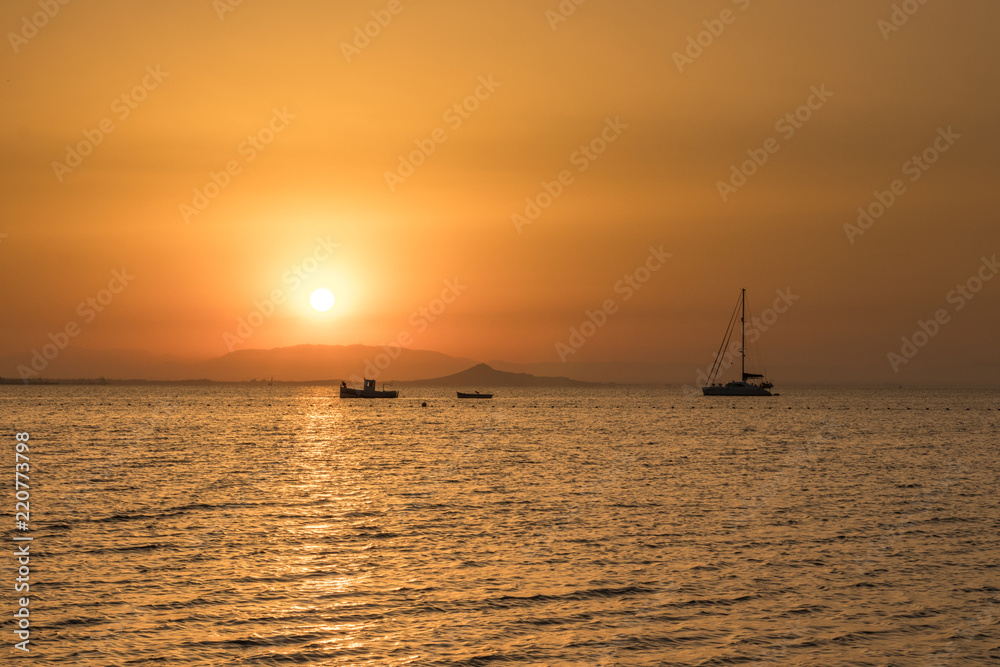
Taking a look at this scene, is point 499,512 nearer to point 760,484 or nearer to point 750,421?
point 760,484

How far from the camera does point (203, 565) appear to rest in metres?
30.0

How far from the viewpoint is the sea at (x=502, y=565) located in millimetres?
21828

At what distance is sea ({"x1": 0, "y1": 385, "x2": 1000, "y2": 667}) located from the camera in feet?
71.6

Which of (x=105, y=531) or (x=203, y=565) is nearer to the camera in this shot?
(x=203, y=565)

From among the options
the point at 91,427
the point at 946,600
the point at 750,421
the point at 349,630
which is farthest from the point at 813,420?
the point at 349,630

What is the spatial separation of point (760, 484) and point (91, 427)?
334ft

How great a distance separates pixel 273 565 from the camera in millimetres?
30109

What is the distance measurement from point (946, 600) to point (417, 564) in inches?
675

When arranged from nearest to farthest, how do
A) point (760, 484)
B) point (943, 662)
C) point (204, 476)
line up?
1. point (943, 662)
2. point (760, 484)
3. point (204, 476)

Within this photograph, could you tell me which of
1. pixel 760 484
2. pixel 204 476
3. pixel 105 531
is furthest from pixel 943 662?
pixel 204 476

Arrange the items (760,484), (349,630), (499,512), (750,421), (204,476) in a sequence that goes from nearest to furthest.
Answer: (349,630)
(499,512)
(760,484)
(204,476)
(750,421)

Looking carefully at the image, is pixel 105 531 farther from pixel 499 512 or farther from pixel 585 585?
pixel 585 585

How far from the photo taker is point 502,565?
30562mm

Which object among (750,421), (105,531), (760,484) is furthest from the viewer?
(750,421)
